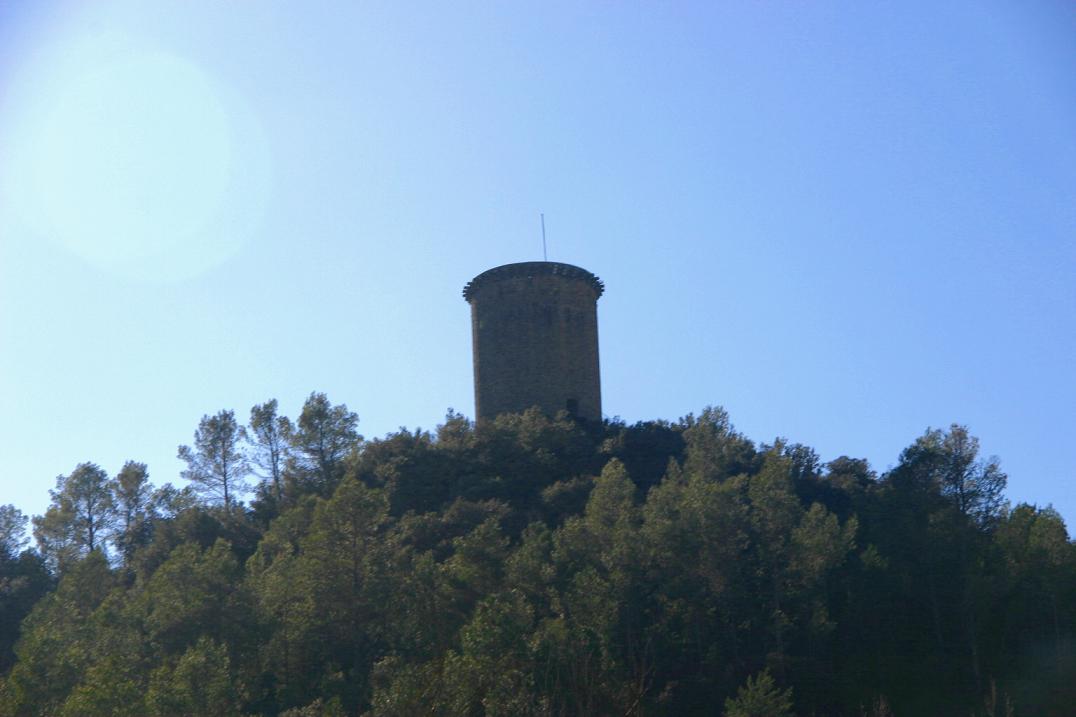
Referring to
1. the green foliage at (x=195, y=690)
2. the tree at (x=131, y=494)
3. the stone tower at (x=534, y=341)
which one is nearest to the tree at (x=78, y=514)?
the tree at (x=131, y=494)

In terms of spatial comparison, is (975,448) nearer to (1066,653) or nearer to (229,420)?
(1066,653)

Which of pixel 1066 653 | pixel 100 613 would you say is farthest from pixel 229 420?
pixel 1066 653

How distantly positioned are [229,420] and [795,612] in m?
30.0

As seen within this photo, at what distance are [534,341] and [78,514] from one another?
74.6 ft

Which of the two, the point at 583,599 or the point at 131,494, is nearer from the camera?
the point at 583,599

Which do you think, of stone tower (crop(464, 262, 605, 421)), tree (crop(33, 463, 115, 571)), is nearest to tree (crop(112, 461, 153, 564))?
tree (crop(33, 463, 115, 571))

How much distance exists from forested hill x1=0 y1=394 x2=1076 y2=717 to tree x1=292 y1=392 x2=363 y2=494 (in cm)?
353

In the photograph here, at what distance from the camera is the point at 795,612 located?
1148 inches

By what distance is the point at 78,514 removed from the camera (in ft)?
161

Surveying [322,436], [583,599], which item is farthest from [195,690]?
[322,436]

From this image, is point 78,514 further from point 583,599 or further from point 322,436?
point 583,599

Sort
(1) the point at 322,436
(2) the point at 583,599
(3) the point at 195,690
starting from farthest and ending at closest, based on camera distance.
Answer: (1) the point at 322,436, (2) the point at 583,599, (3) the point at 195,690

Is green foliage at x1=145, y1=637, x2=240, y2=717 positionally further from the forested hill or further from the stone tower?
the stone tower

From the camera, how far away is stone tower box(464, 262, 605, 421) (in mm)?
48688
